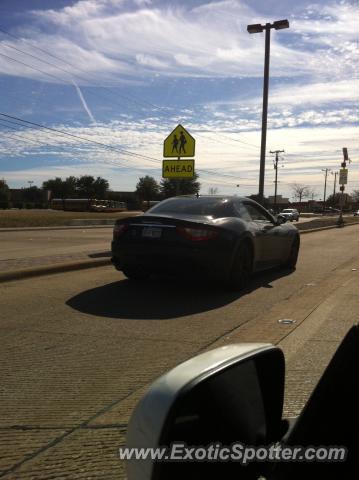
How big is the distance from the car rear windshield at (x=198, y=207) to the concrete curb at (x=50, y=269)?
7.70 feet

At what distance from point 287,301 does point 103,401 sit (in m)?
4.29

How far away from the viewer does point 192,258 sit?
724 centimetres

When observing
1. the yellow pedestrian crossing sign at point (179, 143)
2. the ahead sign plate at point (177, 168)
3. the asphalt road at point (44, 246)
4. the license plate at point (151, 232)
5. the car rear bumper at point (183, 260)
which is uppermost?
the yellow pedestrian crossing sign at point (179, 143)

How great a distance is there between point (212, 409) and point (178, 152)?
1376 centimetres

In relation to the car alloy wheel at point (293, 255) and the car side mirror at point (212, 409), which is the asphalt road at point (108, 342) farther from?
the car side mirror at point (212, 409)

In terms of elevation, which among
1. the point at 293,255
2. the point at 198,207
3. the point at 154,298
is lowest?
the point at 154,298

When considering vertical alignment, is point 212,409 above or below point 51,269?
above

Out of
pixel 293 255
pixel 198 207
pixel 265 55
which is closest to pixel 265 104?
pixel 265 55

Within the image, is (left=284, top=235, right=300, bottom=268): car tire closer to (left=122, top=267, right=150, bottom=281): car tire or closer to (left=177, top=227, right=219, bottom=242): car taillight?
(left=122, top=267, right=150, bottom=281): car tire

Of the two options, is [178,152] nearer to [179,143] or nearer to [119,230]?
[179,143]

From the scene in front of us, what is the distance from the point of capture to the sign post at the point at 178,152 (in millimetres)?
14805

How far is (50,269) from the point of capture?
30.8 ft

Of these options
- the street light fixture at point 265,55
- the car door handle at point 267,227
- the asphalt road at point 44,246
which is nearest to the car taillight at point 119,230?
the car door handle at point 267,227

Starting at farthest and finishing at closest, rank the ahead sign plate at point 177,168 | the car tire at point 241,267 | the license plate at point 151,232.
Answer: the ahead sign plate at point 177,168
the car tire at point 241,267
the license plate at point 151,232
